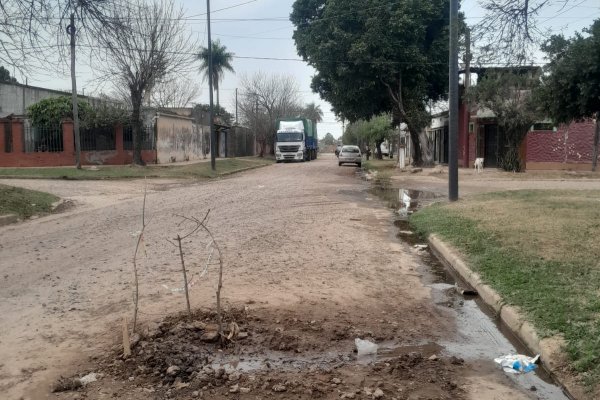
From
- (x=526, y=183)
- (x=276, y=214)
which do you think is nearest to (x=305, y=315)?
(x=276, y=214)

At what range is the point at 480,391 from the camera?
161 inches

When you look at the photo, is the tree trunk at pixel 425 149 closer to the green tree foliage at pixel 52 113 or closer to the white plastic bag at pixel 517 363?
the green tree foliage at pixel 52 113

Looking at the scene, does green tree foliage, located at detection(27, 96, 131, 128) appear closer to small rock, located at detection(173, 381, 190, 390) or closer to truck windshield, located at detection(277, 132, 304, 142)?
truck windshield, located at detection(277, 132, 304, 142)

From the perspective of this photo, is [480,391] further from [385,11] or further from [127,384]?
[385,11]

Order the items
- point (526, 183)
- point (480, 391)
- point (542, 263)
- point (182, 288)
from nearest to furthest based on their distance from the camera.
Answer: point (480, 391), point (182, 288), point (542, 263), point (526, 183)

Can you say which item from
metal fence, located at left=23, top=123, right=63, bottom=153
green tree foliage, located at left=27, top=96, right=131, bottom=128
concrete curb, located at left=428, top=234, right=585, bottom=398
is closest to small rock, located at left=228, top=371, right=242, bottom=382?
concrete curb, located at left=428, top=234, right=585, bottom=398

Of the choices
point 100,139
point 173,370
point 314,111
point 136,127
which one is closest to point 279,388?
point 173,370

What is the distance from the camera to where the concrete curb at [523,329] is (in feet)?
14.4

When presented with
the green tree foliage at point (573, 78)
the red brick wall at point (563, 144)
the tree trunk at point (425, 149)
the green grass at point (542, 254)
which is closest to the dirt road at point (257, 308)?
the green grass at point (542, 254)

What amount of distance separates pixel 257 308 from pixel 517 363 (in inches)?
102

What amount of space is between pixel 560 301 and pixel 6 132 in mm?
34638

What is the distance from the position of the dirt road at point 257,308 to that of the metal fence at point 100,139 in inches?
913

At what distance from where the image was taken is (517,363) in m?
4.59

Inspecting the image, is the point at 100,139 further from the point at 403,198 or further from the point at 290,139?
the point at 403,198
